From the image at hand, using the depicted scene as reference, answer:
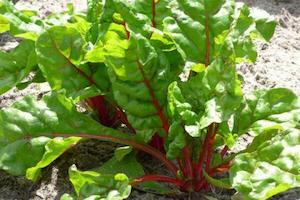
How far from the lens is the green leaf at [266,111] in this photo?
223 centimetres

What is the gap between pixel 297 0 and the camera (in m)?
3.60

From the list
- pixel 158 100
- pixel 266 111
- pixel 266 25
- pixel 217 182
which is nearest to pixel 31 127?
pixel 158 100

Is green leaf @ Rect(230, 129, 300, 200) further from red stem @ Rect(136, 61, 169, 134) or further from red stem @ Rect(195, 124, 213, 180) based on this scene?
red stem @ Rect(136, 61, 169, 134)

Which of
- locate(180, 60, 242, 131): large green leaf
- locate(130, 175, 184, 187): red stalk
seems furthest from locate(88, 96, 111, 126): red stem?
locate(180, 60, 242, 131): large green leaf

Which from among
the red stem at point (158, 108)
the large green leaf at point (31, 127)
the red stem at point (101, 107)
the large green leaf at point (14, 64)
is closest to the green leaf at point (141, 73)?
the red stem at point (158, 108)

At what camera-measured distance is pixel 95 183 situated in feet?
7.01

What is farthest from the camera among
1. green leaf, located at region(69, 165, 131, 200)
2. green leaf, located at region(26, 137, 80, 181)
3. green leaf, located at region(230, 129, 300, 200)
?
green leaf, located at region(26, 137, 80, 181)

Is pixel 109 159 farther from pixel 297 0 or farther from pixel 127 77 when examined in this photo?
pixel 297 0

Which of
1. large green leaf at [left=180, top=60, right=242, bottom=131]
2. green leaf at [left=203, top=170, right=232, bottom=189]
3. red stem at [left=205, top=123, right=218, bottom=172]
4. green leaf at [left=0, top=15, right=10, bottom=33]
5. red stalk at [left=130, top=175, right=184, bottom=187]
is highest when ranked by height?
large green leaf at [left=180, top=60, right=242, bottom=131]

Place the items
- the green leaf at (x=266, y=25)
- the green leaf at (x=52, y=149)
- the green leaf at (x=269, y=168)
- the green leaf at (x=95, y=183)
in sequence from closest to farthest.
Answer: the green leaf at (x=269, y=168) < the green leaf at (x=95, y=183) < the green leaf at (x=52, y=149) < the green leaf at (x=266, y=25)

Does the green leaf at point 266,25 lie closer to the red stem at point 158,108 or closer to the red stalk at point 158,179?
the red stem at point 158,108

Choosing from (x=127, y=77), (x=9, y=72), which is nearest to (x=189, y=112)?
(x=127, y=77)

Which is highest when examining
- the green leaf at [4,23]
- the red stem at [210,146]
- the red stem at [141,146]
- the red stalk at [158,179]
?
the green leaf at [4,23]

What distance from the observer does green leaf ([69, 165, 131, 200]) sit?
210 centimetres
